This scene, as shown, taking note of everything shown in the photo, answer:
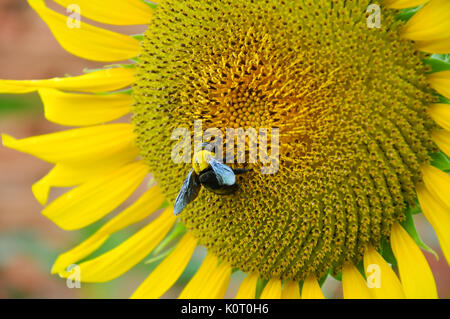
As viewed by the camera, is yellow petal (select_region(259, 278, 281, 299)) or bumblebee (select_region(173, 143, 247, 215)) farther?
yellow petal (select_region(259, 278, 281, 299))

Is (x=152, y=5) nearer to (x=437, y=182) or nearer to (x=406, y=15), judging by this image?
(x=406, y=15)

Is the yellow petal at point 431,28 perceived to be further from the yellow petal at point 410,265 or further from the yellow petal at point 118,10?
the yellow petal at point 118,10

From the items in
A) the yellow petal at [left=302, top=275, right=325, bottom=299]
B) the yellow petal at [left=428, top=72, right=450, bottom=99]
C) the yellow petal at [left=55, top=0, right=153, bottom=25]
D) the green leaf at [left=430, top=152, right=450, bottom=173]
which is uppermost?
the yellow petal at [left=55, top=0, right=153, bottom=25]

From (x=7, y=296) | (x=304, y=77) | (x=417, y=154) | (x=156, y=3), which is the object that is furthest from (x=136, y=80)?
(x=7, y=296)

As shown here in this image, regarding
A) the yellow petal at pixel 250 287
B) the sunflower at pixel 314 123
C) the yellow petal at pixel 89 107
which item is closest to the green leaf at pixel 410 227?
the sunflower at pixel 314 123

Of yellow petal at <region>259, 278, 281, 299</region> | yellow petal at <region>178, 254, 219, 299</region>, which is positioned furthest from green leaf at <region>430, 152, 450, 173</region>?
yellow petal at <region>178, 254, 219, 299</region>

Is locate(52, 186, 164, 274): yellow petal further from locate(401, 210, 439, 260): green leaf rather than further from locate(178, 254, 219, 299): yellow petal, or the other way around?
locate(401, 210, 439, 260): green leaf

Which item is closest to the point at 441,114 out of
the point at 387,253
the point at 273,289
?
the point at 387,253
